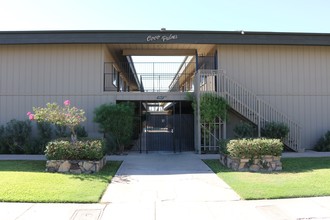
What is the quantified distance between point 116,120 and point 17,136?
15.8 ft

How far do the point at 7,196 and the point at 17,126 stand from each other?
8270mm

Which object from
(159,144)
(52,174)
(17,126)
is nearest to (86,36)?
(17,126)

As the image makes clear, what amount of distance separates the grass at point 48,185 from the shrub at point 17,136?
398 centimetres

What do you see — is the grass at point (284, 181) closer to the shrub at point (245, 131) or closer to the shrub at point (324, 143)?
the shrub at point (245, 131)

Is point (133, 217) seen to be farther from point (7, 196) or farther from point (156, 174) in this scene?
point (156, 174)

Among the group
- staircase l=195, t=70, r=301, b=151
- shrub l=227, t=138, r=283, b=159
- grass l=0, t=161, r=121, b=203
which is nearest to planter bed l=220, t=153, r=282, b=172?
shrub l=227, t=138, r=283, b=159

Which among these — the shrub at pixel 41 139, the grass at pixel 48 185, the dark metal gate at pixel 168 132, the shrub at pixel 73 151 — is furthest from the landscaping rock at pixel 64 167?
the dark metal gate at pixel 168 132

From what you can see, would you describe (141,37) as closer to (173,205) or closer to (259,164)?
(259,164)

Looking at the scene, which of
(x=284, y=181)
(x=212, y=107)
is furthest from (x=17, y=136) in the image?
(x=284, y=181)

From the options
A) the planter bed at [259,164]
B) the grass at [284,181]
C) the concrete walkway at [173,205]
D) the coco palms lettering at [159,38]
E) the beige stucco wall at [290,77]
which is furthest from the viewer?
the beige stucco wall at [290,77]

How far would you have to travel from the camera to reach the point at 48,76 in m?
15.1

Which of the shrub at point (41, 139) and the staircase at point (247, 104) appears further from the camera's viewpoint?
the shrub at point (41, 139)

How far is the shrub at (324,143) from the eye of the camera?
14.6 metres

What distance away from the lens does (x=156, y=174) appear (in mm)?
9391
